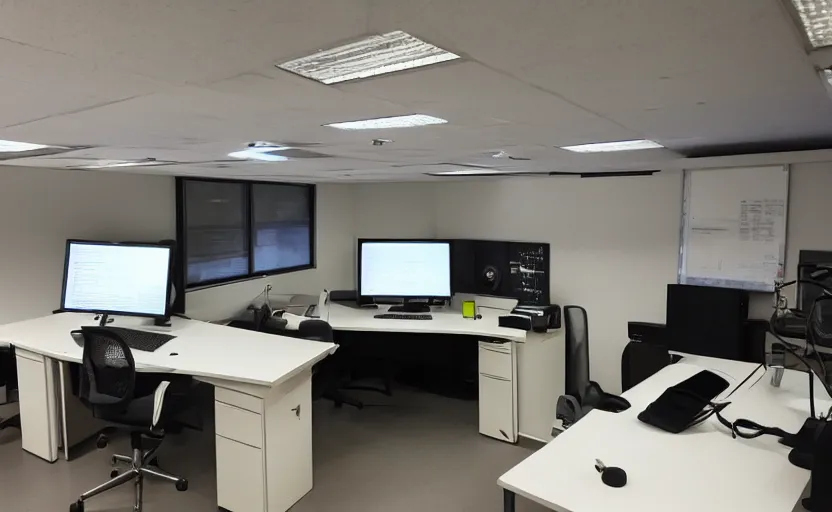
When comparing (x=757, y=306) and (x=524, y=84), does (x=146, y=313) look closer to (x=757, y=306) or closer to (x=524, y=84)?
(x=524, y=84)

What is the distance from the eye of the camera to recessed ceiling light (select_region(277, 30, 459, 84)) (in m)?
0.95

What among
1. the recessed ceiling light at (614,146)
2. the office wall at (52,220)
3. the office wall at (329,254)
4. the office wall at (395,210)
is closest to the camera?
the recessed ceiling light at (614,146)

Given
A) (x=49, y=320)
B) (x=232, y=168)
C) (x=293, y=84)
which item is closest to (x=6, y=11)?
(x=293, y=84)

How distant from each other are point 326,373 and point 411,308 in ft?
3.03

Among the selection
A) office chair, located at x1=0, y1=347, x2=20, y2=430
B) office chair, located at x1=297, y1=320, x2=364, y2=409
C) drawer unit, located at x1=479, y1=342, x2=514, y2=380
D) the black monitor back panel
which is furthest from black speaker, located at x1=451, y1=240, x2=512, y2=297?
office chair, located at x1=0, y1=347, x2=20, y2=430

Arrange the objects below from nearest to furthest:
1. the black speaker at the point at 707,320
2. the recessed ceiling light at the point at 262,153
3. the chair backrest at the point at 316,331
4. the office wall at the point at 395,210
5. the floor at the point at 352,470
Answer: the recessed ceiling light at the point at 262,153, the floor at the point at 352,470, the black speaker at the point at 707,320, the chair backrest at the point at 316,331, the office wall at the point at 395,210

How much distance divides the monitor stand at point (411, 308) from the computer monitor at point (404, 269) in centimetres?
9

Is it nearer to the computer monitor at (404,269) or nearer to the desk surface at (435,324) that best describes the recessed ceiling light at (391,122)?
the desk surface at (435,324)

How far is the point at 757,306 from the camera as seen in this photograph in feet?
11.1

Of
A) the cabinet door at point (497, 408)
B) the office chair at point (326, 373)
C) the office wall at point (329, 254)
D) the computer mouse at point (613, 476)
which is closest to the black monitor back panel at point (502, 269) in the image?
the cabinet door at point (497, 408)

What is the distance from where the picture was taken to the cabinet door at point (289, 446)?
9.20ft

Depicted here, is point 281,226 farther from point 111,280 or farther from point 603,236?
point 603,236

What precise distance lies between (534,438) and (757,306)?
1.78 m

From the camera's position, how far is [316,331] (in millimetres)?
3723
